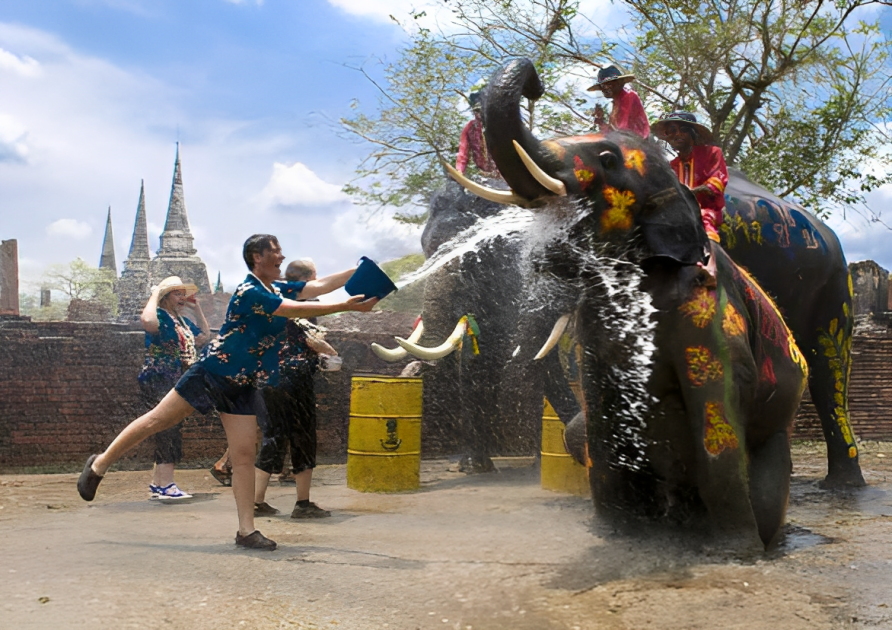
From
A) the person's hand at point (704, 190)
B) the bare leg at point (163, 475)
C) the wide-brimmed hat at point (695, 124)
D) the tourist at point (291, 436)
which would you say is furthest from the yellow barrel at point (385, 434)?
the person's hand at point (704, 190)

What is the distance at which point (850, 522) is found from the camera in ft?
18.0

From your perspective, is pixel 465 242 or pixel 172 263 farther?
pixel 172 263

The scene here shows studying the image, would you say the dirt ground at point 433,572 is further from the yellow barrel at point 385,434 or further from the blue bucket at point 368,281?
Result: the blue bucket at point 368,281

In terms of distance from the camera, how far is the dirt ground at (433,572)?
11.1 ft

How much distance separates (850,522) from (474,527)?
2.15m

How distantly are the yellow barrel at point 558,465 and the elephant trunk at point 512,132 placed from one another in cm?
316

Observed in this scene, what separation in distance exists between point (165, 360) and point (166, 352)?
0.19 feet

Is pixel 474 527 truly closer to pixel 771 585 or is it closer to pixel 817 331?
pixel 771 585

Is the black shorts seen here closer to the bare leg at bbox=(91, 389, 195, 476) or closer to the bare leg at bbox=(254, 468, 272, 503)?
the bare leg at bbox=(91, 389, 195, 476)

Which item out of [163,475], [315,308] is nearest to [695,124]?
[315,308]

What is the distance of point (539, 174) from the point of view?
157 inches

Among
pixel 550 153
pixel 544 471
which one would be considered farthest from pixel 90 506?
pixel 550 153

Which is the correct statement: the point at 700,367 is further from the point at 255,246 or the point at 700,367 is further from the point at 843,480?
the point at 843,480

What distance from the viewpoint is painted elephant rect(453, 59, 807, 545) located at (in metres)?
4.10
